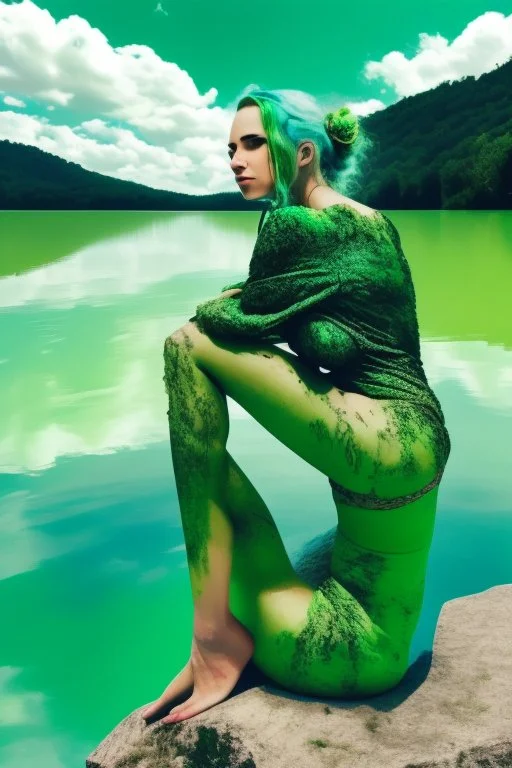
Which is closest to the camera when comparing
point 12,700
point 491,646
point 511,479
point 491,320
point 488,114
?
point 491,646

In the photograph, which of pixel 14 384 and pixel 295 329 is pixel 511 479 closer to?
pixel 295 329

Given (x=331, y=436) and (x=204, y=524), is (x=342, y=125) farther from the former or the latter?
(x=204, y=524)

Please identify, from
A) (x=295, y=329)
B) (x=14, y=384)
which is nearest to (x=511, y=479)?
(x=295, y=329)

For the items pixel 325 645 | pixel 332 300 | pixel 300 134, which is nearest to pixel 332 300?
pixel 332 300

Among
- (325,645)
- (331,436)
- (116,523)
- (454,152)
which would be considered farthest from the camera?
(454,152)

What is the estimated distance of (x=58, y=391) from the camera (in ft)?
14.8

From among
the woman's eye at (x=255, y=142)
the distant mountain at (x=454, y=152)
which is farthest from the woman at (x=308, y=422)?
the distant mountain at (x=454, y=152)

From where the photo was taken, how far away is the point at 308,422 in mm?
1541

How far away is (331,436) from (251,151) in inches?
24.2

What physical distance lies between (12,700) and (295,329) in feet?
4.14

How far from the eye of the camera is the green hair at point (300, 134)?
1.62 metres

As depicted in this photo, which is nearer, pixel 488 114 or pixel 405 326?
pixel 405 326

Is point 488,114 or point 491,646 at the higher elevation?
point 488,114

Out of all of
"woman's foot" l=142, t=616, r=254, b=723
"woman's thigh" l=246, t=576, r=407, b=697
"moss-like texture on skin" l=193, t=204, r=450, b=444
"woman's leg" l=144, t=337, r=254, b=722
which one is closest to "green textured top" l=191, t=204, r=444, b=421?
"moss-like texture on skin" l=193, t=204, r=450, b=444
